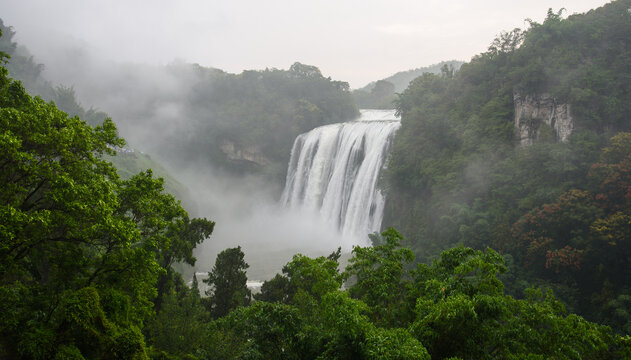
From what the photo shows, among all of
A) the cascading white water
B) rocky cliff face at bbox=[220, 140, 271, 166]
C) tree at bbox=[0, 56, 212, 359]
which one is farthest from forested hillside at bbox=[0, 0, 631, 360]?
rocky cliff face at bbox=[220, 140, 271, 166]

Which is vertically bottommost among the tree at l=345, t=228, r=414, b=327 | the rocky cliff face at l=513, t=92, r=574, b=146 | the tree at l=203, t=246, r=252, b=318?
the tree at l=203, t=246, r=252, b=318

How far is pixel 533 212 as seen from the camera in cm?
1988

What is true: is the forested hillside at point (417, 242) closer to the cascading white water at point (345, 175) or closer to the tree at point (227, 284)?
the tree at point (227, 284)

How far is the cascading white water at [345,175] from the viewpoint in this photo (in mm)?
35844

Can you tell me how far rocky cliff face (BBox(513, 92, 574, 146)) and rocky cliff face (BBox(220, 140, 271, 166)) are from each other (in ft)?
142

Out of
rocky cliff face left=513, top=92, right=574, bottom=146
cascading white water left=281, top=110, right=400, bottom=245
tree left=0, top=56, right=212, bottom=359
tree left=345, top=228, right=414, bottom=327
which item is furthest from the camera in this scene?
cascading white water left=281, top=110, right=400, bottom=245

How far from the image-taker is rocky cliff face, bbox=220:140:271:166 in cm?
6231

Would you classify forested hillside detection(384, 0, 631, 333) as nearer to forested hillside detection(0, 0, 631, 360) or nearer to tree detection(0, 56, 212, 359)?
forested hillside detection(0, 0, 631, 360)

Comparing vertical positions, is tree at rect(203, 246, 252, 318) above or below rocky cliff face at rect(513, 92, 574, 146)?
below

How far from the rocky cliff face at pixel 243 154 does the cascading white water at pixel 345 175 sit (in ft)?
42.1

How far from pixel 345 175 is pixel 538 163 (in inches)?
800

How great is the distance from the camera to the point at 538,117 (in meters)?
24.6

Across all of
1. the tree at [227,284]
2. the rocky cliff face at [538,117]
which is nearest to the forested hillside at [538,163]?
the rocky cliff face at [538,117]

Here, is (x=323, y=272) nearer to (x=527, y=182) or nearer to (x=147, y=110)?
(x=527, y=182)
